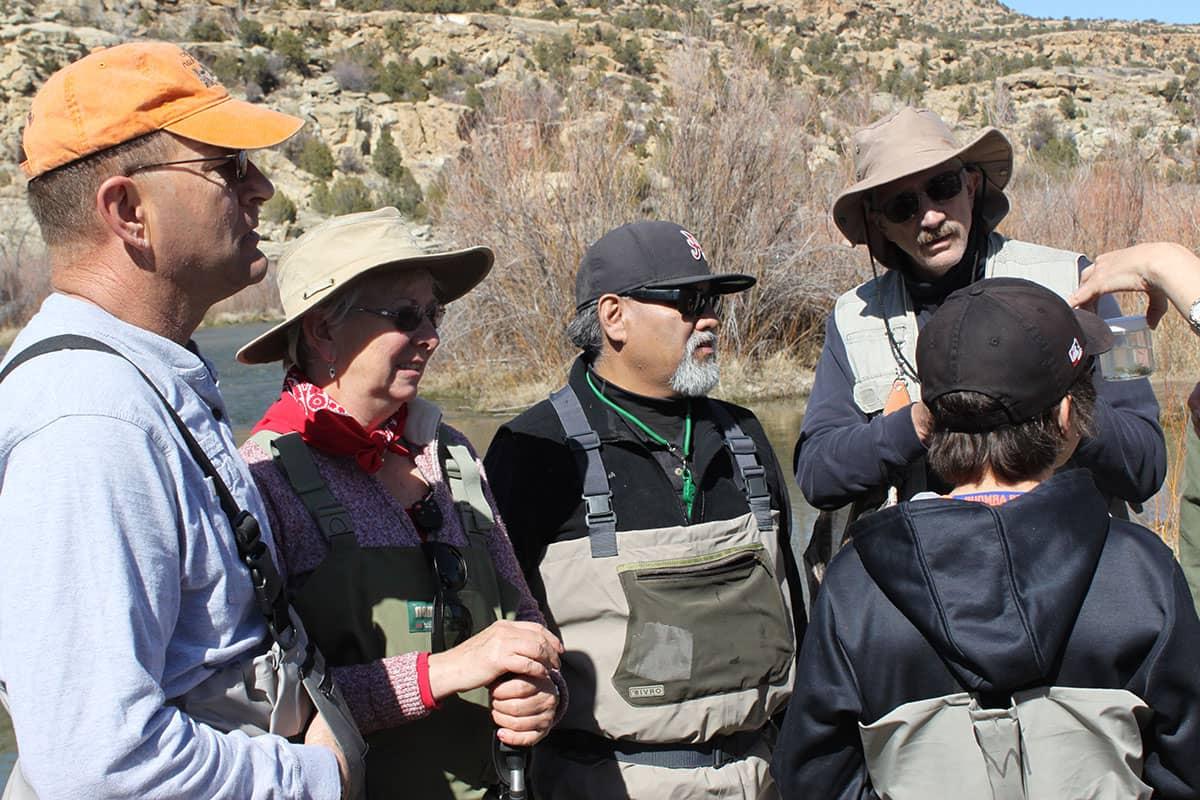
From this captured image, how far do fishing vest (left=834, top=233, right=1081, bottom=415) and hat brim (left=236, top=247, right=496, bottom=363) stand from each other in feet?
3.21

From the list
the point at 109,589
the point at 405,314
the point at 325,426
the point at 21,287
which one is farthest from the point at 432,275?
the point at 21,287

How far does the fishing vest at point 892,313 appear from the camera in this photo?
2680 mm

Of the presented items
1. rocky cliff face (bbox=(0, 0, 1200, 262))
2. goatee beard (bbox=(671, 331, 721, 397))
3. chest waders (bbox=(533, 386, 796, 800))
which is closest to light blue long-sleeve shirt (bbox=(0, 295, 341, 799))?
chest waders (bbox=(533, 386, 796, 800))

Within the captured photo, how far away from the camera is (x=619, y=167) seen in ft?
38.9

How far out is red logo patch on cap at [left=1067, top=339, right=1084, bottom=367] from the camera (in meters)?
Result: 1.83

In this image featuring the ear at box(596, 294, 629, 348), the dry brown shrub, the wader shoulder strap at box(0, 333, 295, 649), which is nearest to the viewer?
the wader shoulder strap at box(0, 333, 295, 649)

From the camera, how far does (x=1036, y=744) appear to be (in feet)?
5.38

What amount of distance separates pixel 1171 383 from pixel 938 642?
26.5 ft

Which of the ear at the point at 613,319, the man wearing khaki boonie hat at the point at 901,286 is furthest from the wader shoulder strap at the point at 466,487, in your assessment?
the man wearing khaki boonie hat at the point at 901,286

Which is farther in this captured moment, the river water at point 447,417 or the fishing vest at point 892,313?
the river water at point 447,417

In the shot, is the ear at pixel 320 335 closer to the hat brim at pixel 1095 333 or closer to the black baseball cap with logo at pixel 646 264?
the black baseball cap with logo at pixel 646 264

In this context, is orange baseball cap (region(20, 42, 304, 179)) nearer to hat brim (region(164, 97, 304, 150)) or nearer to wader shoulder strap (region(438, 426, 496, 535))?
hat brim (region(164, 97, 304, 150))

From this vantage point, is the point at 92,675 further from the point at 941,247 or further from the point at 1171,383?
the point at 1171,383

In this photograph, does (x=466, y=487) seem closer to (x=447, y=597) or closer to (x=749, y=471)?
(x=447, y=597)
